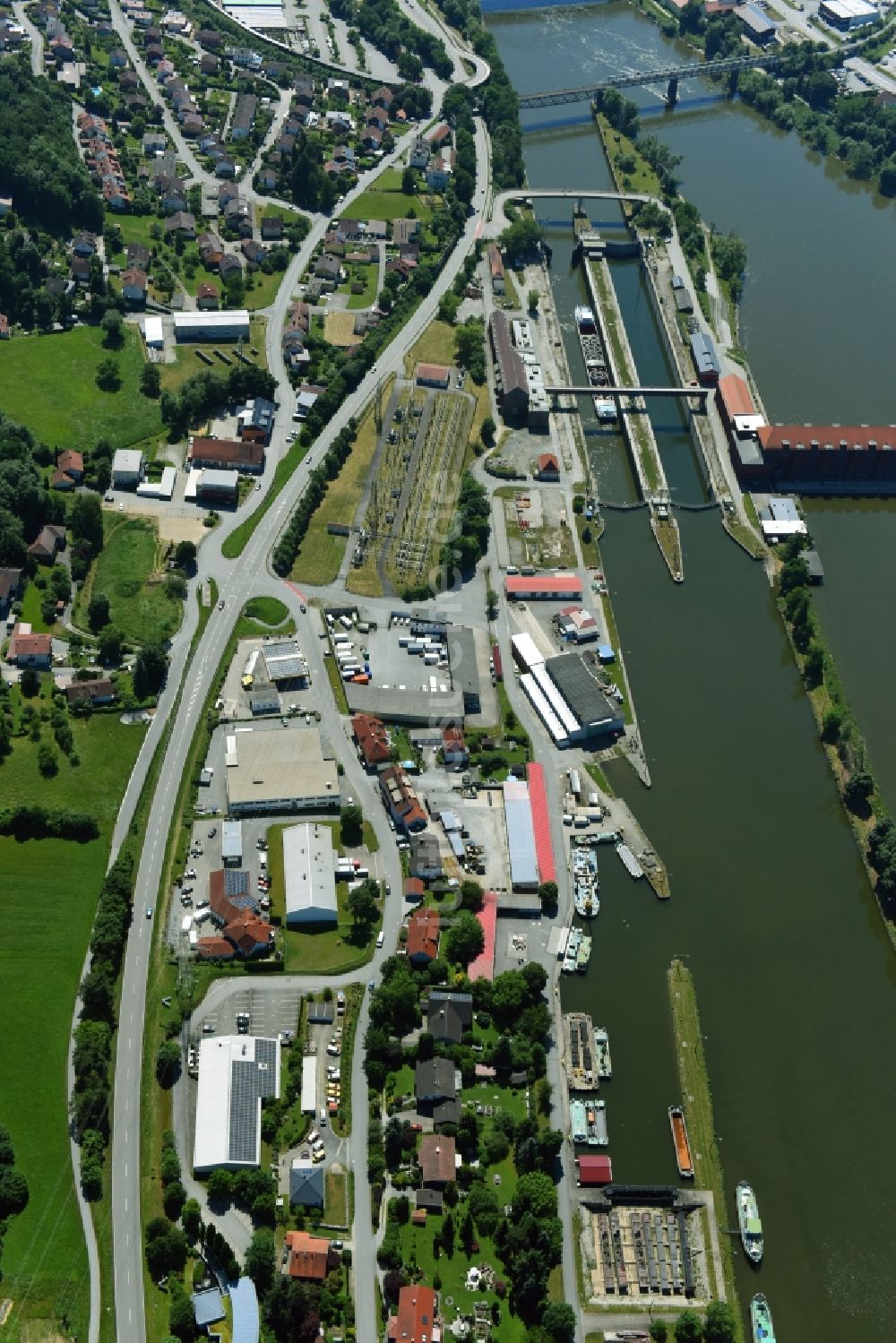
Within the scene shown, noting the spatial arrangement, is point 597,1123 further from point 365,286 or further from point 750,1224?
point 365,286

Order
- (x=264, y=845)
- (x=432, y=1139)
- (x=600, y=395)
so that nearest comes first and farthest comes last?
(x=432, y=1139) < (x=264, y=845) < (x=600, y=395)

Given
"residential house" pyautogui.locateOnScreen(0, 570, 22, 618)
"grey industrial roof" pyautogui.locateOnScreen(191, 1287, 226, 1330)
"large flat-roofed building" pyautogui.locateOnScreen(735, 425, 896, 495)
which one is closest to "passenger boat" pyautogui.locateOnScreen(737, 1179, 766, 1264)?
"grey industrial roof" pyautogui.locateOnScreen(191, 1287, 226, 1330)

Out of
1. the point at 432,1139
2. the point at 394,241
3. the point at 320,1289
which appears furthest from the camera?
the point at 394,241

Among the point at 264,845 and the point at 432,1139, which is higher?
the point at 264,845

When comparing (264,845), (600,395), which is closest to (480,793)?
(264,845)

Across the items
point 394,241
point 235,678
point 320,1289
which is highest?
point 394,241

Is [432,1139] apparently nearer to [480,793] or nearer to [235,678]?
[480,793]

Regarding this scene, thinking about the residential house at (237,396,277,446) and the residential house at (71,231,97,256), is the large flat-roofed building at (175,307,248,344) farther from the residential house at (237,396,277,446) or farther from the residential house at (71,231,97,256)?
the residential house at (71,231,97,256)

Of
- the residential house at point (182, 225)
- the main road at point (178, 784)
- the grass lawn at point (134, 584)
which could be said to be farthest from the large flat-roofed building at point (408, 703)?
the residential house at point (182, 225)
